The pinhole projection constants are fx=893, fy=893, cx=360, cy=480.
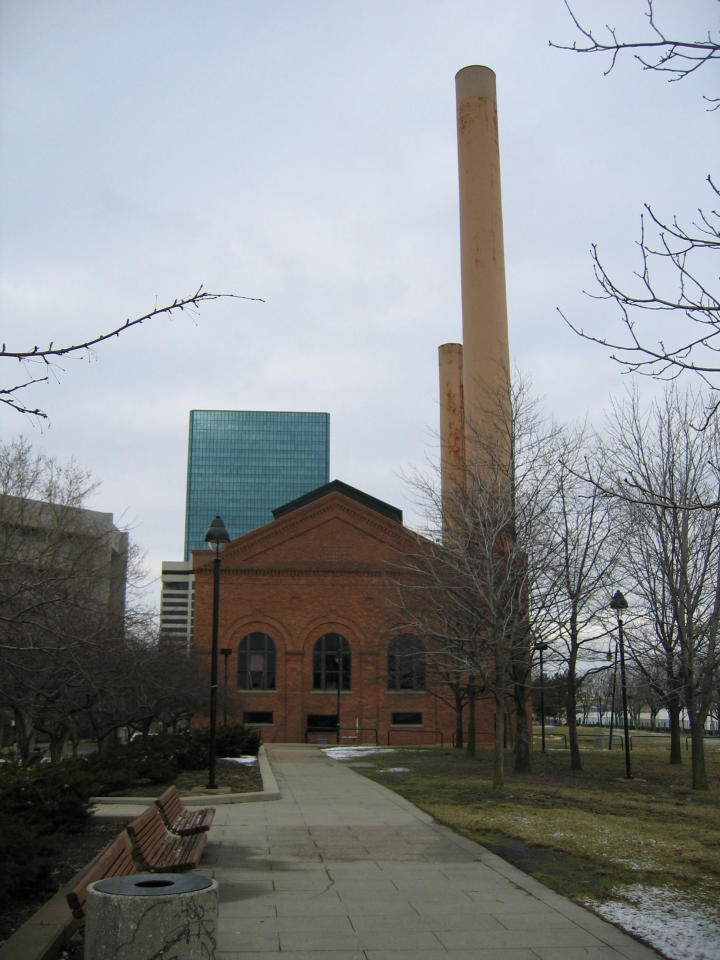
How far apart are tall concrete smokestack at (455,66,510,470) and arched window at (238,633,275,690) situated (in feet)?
54.8

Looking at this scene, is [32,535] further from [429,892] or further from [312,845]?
[429,892]

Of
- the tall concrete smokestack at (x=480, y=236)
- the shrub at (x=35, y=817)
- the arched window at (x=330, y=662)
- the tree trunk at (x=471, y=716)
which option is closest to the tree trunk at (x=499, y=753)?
the tree trunk at (x=471, y=716)

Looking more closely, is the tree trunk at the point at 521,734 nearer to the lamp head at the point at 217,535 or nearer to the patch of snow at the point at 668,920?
the lamp head at the point at 217,535

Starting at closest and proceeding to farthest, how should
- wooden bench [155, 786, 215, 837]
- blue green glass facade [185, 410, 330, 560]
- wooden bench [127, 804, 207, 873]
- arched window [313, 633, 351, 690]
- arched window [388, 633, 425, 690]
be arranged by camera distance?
wooden bench [127, 804, 207, 873] < wooden bench [155, 786, 215, 837] < arched window [388, 633, 425, 690] < arched window [313, 633, 351, 690] < blue green glass facade [185, 410, 330, 560]

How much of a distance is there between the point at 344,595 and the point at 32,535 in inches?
769

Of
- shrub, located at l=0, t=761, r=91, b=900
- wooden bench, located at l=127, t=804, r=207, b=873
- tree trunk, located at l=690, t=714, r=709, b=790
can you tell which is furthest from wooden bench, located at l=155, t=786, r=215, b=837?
tree trunk, located at l=690, t=714, r=709, b=790

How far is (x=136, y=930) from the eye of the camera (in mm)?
4695

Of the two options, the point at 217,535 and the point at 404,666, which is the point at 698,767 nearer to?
the point at 217,535

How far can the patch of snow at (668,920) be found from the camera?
6396mm

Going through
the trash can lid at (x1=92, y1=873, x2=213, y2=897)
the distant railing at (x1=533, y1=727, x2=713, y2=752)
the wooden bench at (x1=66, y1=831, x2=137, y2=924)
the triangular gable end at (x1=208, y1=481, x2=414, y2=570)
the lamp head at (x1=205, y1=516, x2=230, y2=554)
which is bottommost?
the distant railing at (x1=533, y1=727, x2=713, y2=752)

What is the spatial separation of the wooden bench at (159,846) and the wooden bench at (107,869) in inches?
4.6

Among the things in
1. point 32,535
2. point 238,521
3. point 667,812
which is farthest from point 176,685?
point 238,521

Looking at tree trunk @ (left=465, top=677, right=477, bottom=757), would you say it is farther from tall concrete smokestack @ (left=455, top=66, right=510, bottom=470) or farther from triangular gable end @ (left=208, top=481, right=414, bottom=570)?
triangular gable end @ (left=208, top=481, right=414, bottom=570)

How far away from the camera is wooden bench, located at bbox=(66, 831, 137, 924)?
18.7ft
